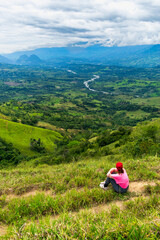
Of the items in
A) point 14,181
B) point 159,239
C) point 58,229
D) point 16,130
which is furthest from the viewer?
point 16,130

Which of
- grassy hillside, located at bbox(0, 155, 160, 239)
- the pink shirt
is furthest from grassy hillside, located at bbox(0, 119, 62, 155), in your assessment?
the pink shirt

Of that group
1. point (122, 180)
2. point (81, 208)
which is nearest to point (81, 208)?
point (81, 208)

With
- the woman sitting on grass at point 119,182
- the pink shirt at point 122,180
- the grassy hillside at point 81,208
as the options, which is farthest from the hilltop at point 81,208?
the pink shirt at point 122,180

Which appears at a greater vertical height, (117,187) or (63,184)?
(117,187)

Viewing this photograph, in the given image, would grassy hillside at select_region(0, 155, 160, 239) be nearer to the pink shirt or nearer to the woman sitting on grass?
the woman sitting on grass

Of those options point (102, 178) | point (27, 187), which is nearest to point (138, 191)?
point (102, 178)

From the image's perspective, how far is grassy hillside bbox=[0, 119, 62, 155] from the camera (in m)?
67.9

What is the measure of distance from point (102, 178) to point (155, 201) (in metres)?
3.42

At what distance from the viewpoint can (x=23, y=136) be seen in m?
77.9

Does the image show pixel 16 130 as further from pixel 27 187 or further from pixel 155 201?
pixel 155 201

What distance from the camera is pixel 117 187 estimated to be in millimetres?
6836

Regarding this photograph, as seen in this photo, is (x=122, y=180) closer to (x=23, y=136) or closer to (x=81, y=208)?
(x=81, y=208)

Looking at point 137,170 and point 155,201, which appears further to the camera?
point 137,170

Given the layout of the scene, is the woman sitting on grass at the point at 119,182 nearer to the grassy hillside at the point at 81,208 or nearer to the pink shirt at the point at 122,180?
the pink shirt at the point at 122,180
